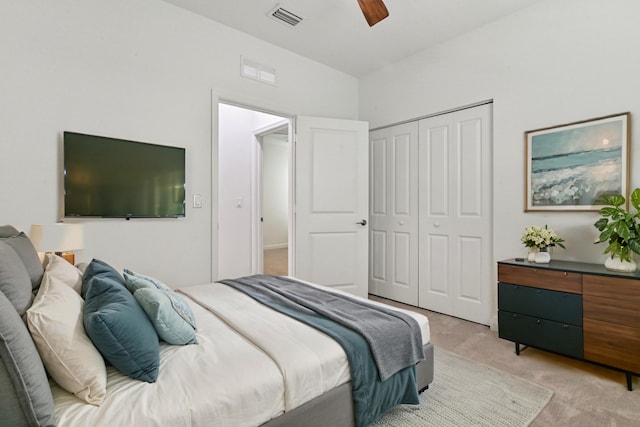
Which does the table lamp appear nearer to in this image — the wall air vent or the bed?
the bed

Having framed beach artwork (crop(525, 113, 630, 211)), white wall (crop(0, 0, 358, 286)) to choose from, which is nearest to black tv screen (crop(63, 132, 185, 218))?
white wall (crop(0, 0, 358, 286))

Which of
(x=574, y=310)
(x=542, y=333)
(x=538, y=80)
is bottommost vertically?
(x=542, y=333)

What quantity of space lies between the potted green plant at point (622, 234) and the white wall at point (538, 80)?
291 mm

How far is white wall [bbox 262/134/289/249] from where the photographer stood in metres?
7.76

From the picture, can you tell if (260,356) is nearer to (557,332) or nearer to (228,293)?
(228,293)

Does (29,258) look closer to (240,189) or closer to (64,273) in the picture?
(64,273)

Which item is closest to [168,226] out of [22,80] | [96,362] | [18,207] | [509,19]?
[18,207]

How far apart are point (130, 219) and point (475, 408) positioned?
2.72m

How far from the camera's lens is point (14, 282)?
109 centimetres

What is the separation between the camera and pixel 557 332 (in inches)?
89.3

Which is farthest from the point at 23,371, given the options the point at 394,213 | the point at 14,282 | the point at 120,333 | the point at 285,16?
the point at 394,213

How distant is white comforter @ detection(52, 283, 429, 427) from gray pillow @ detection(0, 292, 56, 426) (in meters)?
0.08

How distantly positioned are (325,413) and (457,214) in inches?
103

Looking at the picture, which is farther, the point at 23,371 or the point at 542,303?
the point at 542,303
